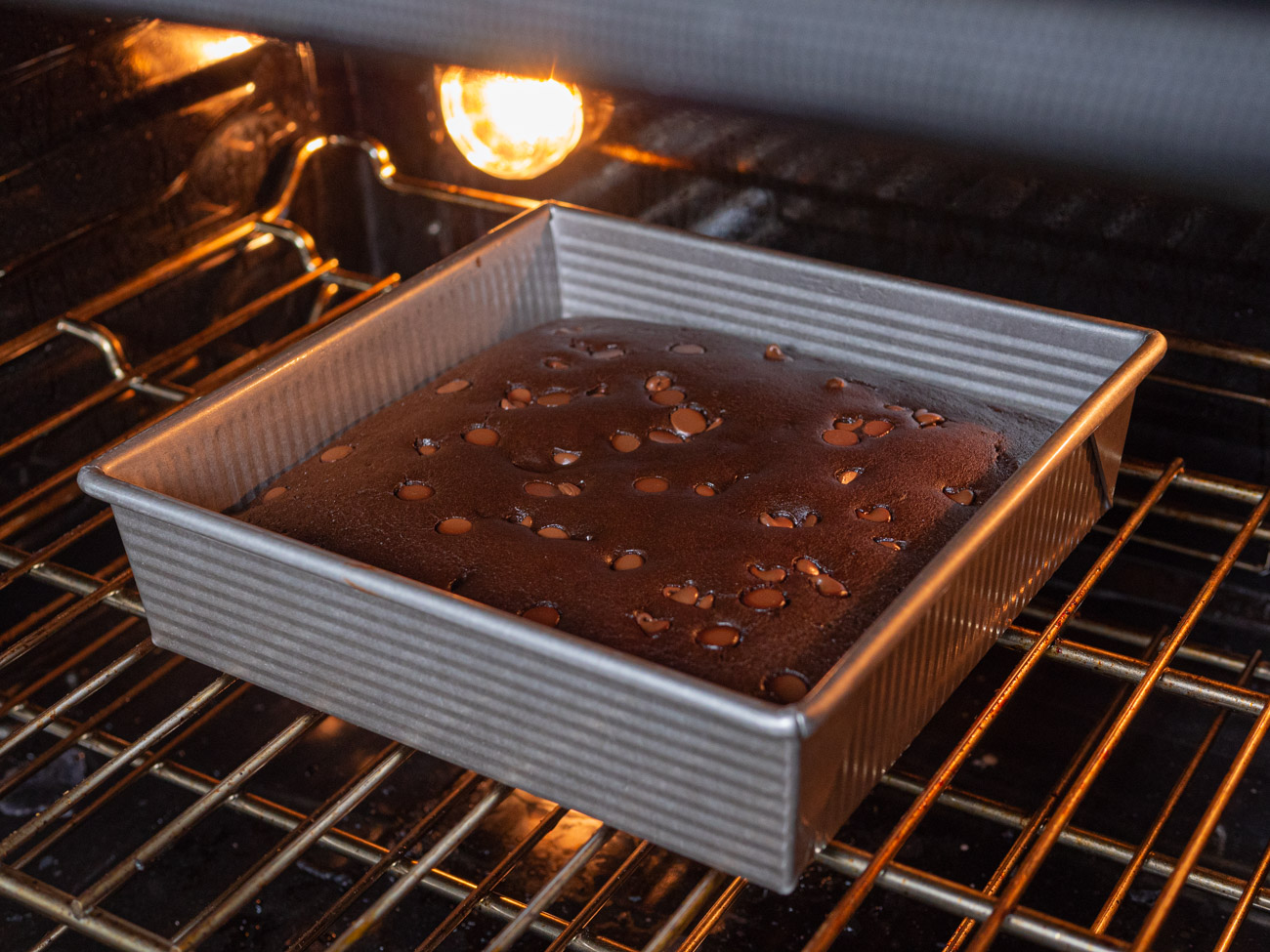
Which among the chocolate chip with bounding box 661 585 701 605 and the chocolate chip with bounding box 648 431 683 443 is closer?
the chocolate chip with bounding box 661 585 701 605

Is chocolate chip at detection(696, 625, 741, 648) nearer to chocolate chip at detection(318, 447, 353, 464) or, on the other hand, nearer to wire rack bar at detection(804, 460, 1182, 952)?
wire rack bar at detection(804, 460, 1182, 952)

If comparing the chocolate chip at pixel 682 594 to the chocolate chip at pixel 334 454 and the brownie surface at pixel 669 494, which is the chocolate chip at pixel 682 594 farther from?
the chocolate chip at pixel 334 454

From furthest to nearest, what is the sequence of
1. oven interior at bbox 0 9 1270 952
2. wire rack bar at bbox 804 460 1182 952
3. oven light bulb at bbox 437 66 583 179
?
oven light bulb at bbox 437 66 583 179 → oven interior at bbox 0 9 1270 952 → wire rack bar at bbox 804 460 1182 952

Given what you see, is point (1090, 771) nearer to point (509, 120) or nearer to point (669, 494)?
point (669, 494)

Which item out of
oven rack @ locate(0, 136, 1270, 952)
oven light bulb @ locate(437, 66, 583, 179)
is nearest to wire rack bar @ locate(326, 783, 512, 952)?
oven rack @ locate(0, 136, 1270, 952)

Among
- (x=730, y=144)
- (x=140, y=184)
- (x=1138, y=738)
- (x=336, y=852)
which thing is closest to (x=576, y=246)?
(x=730, y=144)

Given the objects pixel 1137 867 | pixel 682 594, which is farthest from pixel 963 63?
pixel 1137 867

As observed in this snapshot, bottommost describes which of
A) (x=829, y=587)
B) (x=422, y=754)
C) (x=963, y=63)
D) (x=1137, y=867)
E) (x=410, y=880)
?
(x=422, y=754)
